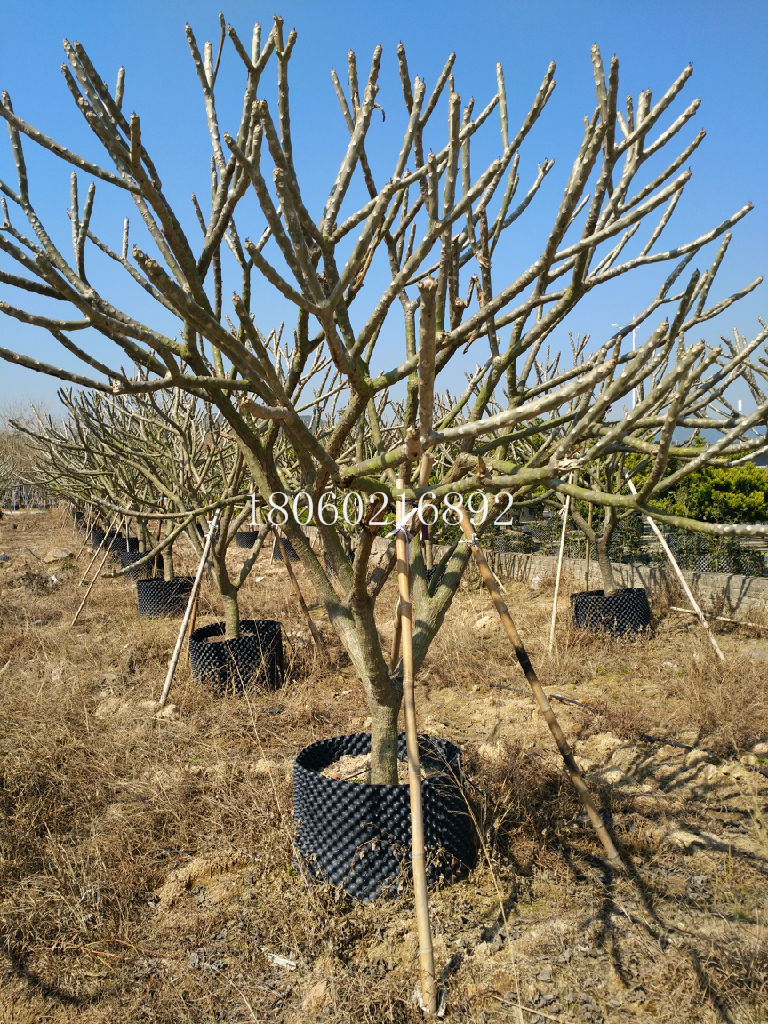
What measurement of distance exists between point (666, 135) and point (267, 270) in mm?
1269

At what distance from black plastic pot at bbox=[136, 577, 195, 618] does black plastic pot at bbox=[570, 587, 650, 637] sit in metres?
4.51

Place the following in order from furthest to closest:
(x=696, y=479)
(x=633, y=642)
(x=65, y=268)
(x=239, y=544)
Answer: (x=239, y=544) < (x=696, y=479) < (x=633, y=642) < (x=65, y=268)

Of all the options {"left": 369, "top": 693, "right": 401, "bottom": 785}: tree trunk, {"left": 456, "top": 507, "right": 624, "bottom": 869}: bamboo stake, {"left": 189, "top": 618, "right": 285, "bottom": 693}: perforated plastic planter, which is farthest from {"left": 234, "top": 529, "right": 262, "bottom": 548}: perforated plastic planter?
{"left": 456, "top": 507, "right": 624, "bottom": 869}: bamboo stake

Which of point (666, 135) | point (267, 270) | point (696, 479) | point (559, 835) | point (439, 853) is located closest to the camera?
point (267, 270)

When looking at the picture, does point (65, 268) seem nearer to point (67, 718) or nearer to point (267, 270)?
point (267, 270)

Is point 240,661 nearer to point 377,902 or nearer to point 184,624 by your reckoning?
point 184,624

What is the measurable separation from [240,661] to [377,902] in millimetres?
2825

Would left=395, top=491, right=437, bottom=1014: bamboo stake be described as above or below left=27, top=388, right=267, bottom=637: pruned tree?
below

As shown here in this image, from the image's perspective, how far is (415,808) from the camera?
6.98 ft

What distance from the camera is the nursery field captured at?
207cm

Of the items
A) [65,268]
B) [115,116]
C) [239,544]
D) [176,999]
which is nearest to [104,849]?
[176,999]

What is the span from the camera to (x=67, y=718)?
4.11m

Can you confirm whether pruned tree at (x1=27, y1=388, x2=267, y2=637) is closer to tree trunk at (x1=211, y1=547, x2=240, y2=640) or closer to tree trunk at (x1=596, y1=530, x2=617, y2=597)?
tree trunk at (x1=211, y1=547, x2=240, y2=640)

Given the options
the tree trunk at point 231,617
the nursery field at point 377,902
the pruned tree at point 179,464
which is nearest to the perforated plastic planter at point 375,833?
the nursery field at point 377,902
